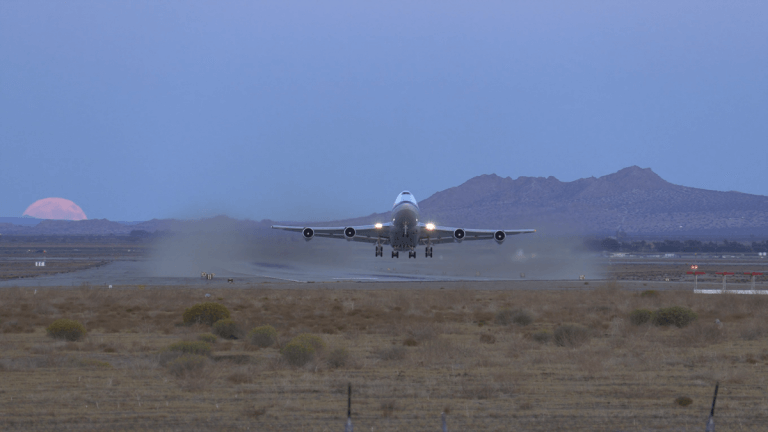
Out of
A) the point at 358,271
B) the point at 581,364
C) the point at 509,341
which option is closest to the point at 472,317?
the point at 509,341

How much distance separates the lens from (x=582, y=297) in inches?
2547

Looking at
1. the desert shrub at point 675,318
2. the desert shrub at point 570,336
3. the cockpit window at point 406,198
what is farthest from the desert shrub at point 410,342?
the cockpit window at point 406,198

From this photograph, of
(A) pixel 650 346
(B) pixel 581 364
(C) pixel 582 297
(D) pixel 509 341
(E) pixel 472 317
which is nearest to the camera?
(B) pixel 581 364

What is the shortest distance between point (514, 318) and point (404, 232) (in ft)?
39.7

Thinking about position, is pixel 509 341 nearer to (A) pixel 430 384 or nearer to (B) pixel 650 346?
(B) pixel 650 346

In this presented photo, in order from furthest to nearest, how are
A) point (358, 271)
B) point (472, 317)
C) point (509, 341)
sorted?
point (358, 271), point (472, 317), point (509, 341)

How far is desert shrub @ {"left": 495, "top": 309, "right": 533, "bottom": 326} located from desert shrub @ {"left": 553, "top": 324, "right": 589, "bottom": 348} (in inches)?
371

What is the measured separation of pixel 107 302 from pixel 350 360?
40.2 metres

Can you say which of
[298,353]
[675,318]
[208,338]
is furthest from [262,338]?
[675,318]

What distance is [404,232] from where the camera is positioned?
52.5m

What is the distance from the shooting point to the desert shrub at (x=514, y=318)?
44.0m

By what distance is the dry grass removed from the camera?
57.6ft

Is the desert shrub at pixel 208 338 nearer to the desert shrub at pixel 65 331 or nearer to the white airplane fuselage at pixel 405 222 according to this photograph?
the desert shrub at pixel 65 331

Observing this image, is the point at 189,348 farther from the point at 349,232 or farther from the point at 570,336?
the point at 349,232
